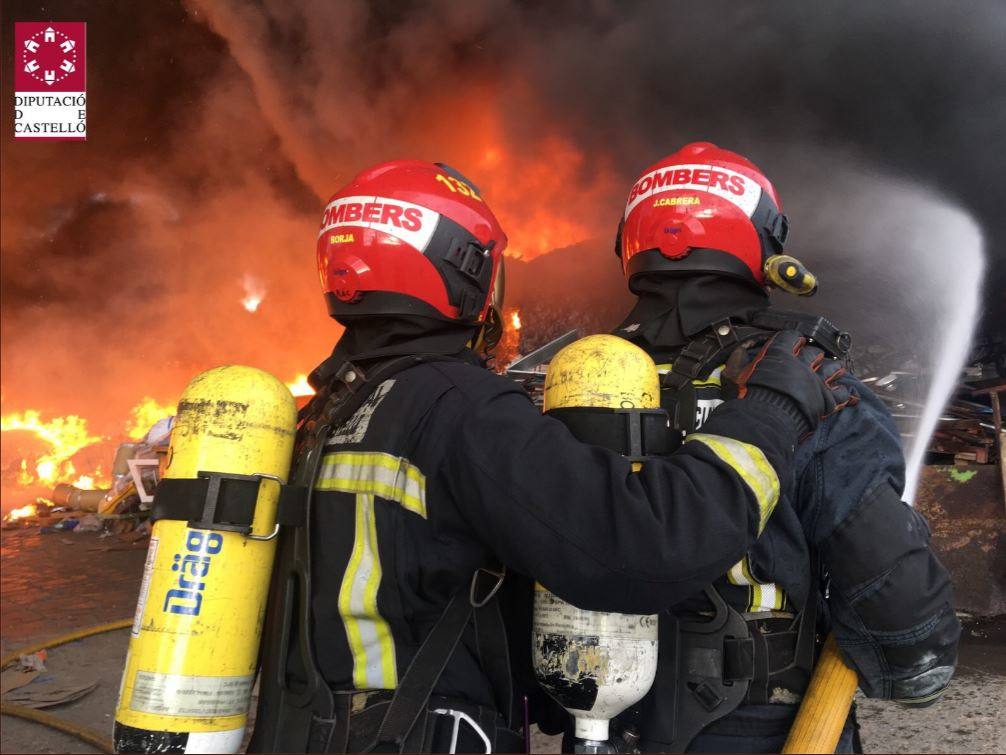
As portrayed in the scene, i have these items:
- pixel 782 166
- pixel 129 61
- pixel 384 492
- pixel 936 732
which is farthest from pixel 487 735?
pixel 129 61

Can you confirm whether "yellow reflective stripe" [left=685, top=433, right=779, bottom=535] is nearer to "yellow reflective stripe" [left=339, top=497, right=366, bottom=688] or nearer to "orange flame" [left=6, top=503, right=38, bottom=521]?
"yellow reflective stripe" [left=339, top=497, right=366, bottom=688]

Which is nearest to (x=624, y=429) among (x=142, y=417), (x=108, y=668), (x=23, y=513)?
(x=108, y=668)

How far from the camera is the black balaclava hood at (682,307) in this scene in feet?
6.77

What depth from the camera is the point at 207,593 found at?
150 centimetres

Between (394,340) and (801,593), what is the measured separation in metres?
1.21

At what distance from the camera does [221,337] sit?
18141mm

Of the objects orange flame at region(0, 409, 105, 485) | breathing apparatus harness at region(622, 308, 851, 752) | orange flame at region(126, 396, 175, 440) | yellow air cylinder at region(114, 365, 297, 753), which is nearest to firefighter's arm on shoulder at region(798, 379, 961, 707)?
breathing apparatus harness at region(622, 308, 851, 752)

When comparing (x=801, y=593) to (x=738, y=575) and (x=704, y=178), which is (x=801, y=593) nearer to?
(x=738, y=575)

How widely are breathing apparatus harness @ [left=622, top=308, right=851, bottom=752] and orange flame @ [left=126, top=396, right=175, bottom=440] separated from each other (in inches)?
711

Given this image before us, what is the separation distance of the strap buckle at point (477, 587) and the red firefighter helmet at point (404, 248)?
2.15 ft

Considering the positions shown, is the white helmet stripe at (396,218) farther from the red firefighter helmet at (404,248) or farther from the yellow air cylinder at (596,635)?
the yellow air cylinder at (596,635)

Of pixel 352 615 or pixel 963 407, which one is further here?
pixel 963 407

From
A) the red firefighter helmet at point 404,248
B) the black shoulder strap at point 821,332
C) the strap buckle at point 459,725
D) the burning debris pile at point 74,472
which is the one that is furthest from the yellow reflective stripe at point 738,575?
the burning debris pile at point 74,472

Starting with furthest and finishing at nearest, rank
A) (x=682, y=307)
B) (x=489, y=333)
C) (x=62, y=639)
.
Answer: (x=62, y=639)
(x=489, y=333)
(x=682, y=307)
